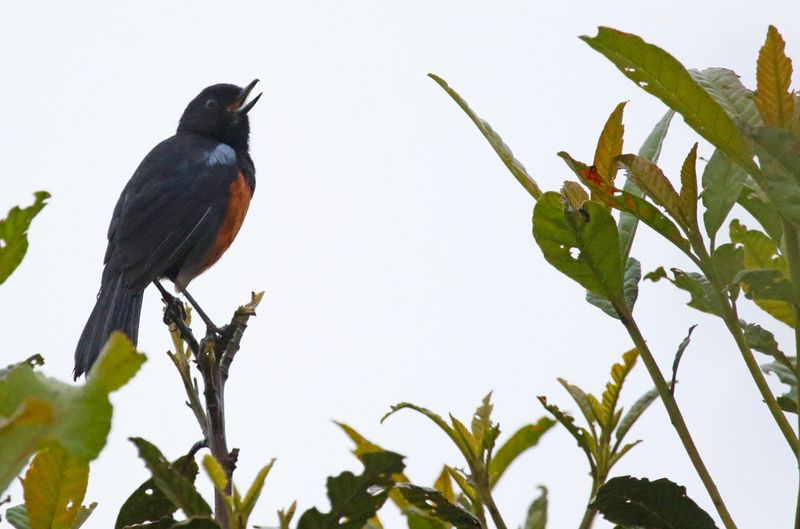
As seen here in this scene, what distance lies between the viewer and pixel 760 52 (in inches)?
55.4

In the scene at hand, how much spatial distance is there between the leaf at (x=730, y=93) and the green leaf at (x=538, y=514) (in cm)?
60

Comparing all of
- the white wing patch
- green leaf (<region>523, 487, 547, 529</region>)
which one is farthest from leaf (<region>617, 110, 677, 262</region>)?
the white wing patch

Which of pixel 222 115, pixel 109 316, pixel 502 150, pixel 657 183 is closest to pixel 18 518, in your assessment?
pixel 502 150

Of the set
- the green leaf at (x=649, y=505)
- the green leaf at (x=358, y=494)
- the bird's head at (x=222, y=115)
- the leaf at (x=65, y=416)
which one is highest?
the bird's head at (x=222, y=115)

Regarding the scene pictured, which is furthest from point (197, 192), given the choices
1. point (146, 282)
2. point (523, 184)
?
point (523, 184)

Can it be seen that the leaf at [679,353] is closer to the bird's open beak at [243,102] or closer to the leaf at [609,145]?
the leaf at [609,145]

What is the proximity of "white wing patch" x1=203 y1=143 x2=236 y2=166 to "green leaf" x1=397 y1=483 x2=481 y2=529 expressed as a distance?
5686mm

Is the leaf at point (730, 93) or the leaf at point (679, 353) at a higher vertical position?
the leaf at point (730, 93)

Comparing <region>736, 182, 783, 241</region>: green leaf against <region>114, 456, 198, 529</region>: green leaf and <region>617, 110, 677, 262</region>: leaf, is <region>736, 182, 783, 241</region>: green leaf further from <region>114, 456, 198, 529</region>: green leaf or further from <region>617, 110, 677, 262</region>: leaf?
<region>114, 456, 198, 529</region>: green leaf

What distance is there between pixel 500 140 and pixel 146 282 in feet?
15.0

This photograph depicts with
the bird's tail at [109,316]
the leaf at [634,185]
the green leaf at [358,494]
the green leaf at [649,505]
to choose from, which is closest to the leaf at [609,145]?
the leaf at [634,185]

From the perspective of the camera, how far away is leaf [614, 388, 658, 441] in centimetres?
160

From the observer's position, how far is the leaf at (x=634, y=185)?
1.64 m

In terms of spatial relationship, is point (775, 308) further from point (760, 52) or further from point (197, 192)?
point (197, 192)
